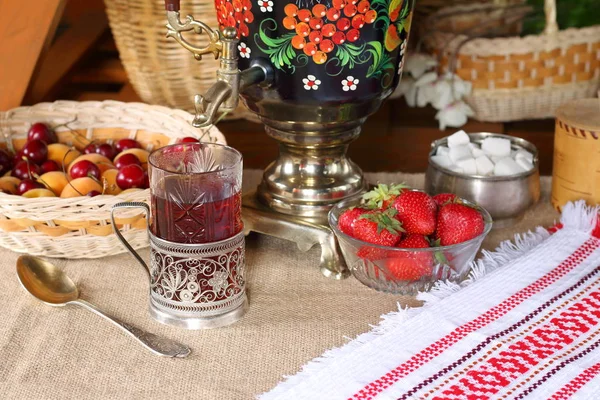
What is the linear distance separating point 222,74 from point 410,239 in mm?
272

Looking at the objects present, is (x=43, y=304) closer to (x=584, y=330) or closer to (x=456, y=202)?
(x=456, y=202)

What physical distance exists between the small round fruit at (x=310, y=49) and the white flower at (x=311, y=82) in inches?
1.1

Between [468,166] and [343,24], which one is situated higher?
[343,24]

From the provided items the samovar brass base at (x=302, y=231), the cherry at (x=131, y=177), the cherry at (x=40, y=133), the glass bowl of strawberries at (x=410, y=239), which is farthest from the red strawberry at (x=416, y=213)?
the cherry at (x=40, y=133)

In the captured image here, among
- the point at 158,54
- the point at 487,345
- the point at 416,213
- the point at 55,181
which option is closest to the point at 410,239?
the point at 416,213

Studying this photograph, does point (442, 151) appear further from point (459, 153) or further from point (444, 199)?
point (444, 199)

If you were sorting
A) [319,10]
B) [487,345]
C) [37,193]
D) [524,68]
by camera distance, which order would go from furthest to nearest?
[524,68] < [37,193] < [319,10] < [487,345]

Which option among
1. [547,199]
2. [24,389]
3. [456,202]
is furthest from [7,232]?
[547,199]

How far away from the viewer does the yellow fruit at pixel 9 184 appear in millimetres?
1064

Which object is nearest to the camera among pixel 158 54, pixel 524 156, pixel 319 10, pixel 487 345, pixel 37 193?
pixel 487 345

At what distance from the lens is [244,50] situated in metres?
0.99

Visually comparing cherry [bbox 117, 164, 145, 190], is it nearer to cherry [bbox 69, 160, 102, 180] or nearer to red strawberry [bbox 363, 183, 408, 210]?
cherry [bbox 69, 160, 102, 180]

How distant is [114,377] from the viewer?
2.63 ft

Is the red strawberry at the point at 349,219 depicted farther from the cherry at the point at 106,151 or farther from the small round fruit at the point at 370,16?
the cherry at the point at 106,151
